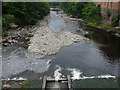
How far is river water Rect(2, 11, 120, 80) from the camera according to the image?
8.78 meters

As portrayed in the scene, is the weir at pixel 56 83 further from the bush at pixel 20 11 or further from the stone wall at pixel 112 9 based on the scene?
the stone wall at pixel 112 9

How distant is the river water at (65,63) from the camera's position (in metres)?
8.78

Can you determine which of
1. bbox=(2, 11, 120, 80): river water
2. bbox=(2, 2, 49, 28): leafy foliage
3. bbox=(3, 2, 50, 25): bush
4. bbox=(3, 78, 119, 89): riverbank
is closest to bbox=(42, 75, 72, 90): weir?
bbox=(3, 78, 119, 89): riverbank

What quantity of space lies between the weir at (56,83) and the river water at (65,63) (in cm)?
54

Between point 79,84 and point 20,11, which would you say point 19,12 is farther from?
point 79,84

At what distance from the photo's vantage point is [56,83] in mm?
7734

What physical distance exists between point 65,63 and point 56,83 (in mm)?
2808

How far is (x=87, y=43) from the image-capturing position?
1518 cm

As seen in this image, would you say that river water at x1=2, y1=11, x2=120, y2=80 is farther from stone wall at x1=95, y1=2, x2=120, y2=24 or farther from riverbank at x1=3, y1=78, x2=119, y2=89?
stone wall at x1=95, y1=2, x2=120, y2=24

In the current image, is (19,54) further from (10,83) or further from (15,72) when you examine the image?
(10,83)

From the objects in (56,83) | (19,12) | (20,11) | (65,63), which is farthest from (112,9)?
(56,83)

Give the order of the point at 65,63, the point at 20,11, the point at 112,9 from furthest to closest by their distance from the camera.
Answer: the point at 112,9
the point at 20,11
the point at 65,63

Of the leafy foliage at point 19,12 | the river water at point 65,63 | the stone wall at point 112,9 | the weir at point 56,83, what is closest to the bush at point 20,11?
the leafy foliage at point 19,12

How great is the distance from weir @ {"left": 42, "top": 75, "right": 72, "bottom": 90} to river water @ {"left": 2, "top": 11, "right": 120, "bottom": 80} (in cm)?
54
